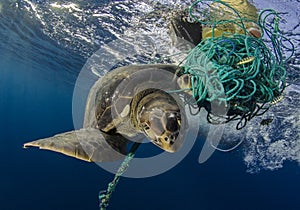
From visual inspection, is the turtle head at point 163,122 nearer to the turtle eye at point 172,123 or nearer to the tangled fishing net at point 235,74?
the turtle eye at point 172,123

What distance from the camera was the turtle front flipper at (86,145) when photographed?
304 cm

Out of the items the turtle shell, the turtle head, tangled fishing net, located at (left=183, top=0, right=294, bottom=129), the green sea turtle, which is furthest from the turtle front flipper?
tangled fishing net, located at (left=183, top=0, right=294, bottom=129)

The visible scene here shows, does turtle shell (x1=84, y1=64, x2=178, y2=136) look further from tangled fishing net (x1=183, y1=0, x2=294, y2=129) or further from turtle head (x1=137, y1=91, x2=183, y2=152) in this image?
tangled fishing net (x1=183, y1=0, x2=294, y2=129)

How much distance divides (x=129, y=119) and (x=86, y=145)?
707mm

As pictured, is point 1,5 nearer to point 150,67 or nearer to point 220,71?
point 150,67

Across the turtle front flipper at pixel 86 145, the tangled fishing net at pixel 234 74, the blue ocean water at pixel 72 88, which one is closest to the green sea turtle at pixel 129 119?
the turtle front flipper at pixel 86 145

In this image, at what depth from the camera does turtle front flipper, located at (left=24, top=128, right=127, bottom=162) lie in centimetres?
304

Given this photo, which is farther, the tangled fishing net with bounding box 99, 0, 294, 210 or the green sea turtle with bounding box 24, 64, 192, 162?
the green sea turtle with bounding box 24, 64, 192, 162

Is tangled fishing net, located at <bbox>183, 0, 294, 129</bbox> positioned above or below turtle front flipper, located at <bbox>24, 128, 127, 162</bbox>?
above

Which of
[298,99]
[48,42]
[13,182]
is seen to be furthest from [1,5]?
[13,182]

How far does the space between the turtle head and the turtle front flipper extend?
686 millimetres

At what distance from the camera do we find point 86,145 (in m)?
3.30

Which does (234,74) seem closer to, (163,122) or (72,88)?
(163,122)

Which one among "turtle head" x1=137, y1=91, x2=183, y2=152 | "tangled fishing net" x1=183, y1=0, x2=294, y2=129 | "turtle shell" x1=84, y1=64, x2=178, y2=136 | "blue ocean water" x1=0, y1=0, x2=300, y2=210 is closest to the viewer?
"tangled fishing net" x1=183, y1=0, x2=294, y2=129
